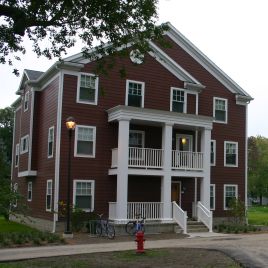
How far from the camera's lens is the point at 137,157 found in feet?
86.7

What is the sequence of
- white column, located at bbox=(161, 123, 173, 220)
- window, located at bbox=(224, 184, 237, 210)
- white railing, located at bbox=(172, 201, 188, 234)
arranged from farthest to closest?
window, located at bbox=(224, 184, 237, 210) < white column, located at bbox=(161, 123, 173, 220) < white railing, located at bbox=(172, 201, 188, 234)

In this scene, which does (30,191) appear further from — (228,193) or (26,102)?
(228,193)

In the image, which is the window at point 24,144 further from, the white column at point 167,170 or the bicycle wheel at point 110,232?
the bicycle wheel at point 110,232

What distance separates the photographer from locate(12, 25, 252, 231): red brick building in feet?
85.3

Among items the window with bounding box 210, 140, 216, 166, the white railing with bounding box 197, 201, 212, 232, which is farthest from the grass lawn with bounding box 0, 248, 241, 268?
the window with bounding box 210, 140, 216, 166

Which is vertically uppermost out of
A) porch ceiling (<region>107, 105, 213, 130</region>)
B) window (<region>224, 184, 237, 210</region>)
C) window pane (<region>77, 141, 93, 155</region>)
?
porch ceiling (<region>107, 105, 213, 130</region>)

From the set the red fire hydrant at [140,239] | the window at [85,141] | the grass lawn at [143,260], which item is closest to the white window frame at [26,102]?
the window at [85,141]

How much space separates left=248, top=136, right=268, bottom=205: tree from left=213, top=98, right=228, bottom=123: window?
45.6 metres

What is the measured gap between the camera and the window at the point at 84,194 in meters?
25.9

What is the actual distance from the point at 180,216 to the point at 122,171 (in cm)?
404

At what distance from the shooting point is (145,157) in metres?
26.6

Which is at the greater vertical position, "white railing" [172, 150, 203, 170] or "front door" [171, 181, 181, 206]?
"white railing" [172, 150, 203, 170]

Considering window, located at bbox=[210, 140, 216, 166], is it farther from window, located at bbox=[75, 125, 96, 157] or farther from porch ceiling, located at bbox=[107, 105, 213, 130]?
window, located at bbox=[75, 125, 96, 157]

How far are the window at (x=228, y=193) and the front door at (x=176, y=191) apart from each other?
368cm
